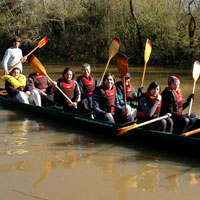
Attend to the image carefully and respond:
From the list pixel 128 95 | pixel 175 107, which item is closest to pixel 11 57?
pixel 128 95

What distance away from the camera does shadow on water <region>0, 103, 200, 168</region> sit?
4648mm

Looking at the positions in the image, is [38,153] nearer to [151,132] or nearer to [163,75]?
[151,132]

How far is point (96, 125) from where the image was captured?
5.72 meters

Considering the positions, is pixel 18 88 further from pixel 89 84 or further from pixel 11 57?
pixel 89 84

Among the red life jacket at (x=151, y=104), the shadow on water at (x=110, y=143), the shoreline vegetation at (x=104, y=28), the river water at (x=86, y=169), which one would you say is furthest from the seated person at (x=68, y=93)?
the shoreline vegetation at (x=104, y=28)

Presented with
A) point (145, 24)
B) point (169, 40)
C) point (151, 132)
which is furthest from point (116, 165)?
point (145, 24)

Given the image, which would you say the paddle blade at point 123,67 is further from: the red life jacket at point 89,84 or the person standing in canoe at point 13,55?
the person standing in canoe at point 13,55

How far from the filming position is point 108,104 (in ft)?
18.5

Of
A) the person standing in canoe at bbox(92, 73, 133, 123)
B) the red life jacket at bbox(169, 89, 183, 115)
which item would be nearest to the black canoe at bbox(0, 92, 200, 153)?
the person standing in canoe at bbox(92, 73, 133, 123)

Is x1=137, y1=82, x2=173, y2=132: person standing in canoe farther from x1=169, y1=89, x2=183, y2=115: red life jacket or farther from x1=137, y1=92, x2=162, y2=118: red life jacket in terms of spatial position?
x1=169, y1=89, x2=183, y2=115: red life jacket

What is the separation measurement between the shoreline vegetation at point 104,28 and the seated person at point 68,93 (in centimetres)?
1162

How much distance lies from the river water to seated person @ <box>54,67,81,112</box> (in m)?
0.62

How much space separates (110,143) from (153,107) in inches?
37.7

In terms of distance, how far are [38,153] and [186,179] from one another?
210 centimetres
